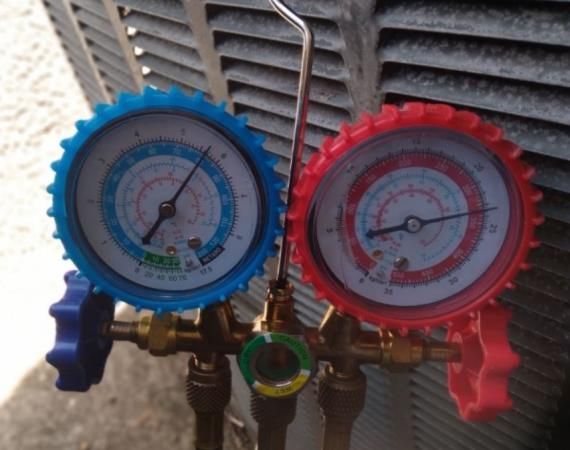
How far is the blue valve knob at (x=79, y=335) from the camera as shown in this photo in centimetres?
68

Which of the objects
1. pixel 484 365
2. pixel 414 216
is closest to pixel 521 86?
pixel 414 216

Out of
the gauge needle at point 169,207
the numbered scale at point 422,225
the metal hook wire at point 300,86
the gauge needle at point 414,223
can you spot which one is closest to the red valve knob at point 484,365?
the numbered scale at point 422,225

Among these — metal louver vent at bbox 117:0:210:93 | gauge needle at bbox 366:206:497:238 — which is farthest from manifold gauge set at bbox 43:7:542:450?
metal louver vent at bbox 117:0:210:93

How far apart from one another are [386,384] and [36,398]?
102cm

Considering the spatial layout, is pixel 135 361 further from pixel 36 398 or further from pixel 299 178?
pixel 299 178

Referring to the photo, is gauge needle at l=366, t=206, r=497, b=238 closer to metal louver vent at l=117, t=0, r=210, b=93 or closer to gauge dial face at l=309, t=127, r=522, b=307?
gauge dial face at l=309, t=127, r=522, b=307

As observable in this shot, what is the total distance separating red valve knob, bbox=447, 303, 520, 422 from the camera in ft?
2.09

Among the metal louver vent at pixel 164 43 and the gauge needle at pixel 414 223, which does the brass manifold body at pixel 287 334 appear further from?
the metal louver vent at pixel 164 43

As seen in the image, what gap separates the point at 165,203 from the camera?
2.13 feet

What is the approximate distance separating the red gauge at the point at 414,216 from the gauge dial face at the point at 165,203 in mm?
75

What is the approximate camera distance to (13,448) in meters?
1.52

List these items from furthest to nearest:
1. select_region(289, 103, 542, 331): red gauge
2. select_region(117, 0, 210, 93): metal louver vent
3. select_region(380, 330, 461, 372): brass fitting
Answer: select_region(117, 0, 210, 93): metal louver vent < select_region(380, 330, 461, 372): brass fitting < select_region(289, 103, 542, 331): red gauge

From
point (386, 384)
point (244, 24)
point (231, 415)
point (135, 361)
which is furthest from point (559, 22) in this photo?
point (135, 361)

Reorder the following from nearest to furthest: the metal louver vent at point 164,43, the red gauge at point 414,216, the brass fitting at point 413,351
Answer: the red gauge at point 414,216 → the brass fitting at point 413,351 → the metal louver vent at point 164,43
